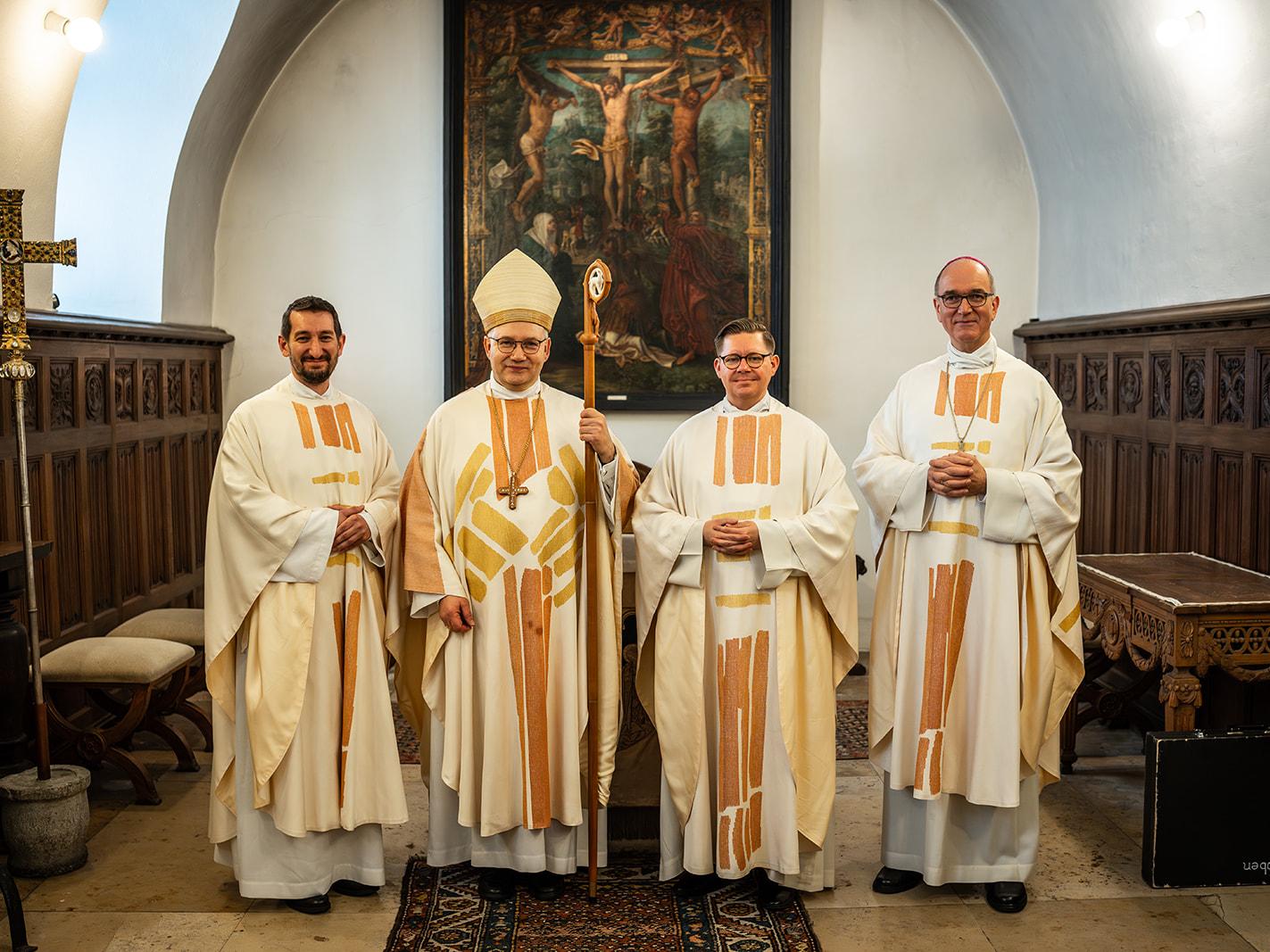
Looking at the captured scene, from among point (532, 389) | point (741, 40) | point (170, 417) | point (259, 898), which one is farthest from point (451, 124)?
point (259, 898)

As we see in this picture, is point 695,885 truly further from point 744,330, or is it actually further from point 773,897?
point 744,330

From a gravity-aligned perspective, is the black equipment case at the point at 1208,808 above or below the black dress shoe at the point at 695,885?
above

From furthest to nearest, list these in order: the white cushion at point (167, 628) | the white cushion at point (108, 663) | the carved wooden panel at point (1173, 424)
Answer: the white cushion at point (167, 628) → the carved wooden panel at point (1173, 424) → the white cushion at point (108, 663)

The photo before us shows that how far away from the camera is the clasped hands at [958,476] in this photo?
4.00 m

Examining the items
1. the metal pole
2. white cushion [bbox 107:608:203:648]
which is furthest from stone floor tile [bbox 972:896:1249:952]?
white cushion [bbox 107:608:203:648]

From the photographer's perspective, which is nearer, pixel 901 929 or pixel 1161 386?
pixel 901 929

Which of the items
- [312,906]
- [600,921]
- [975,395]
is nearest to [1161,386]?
[975,395]

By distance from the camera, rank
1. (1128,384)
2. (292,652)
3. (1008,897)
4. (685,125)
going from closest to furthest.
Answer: (292,652) → (1008,897) → (1128,384) → (685,125)

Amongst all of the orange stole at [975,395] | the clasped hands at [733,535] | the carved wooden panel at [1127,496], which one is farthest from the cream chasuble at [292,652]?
the carved wooden panel at [1127,496]

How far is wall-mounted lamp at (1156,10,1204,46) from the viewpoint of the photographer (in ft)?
17.5

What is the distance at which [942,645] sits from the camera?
4.12 metres

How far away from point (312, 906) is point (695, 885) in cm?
128

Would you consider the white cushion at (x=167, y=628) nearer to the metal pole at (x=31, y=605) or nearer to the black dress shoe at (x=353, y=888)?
the metal pole at (x=31, y=605)

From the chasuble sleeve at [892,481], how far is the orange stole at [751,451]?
1.13 feet
